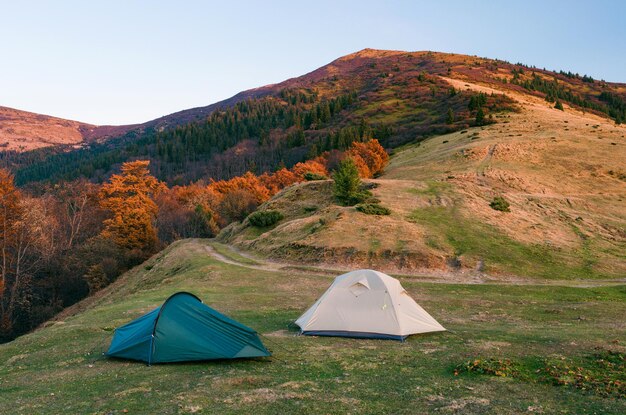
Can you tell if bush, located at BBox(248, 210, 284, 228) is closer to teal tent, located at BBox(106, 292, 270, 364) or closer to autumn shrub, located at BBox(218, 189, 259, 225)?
autumn shrub, located at BBox(218, 189, 259, 225)

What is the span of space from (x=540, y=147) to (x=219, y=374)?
245 feet

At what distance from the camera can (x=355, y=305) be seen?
57.1ft

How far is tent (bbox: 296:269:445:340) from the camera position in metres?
16.8

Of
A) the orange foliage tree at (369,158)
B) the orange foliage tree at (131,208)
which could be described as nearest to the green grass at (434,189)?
the orange foliage tree at (369,158)

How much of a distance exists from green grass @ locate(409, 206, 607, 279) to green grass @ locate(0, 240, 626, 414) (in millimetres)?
10730

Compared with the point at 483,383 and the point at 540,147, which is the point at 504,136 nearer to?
the point at 540,147

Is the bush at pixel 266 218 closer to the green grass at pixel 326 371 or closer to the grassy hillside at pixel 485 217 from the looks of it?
the grassy hillside at pixel 485 217

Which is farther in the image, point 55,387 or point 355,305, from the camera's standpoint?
point 355,305

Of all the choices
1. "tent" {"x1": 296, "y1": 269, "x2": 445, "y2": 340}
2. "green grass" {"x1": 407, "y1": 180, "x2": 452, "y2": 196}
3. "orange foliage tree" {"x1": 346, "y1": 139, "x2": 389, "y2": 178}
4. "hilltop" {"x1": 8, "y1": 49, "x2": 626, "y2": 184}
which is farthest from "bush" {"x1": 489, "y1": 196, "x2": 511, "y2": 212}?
"hilltop" {"x1": 8, "y1": 49, "x2": 626, "y2": 184}

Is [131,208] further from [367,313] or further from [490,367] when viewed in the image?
[490,367]

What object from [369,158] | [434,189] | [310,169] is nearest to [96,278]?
[434,189]

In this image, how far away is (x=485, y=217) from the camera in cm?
4597

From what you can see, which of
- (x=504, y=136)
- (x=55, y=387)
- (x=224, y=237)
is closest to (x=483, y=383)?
(x=55, y=387)

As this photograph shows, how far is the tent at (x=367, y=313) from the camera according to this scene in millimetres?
16750
